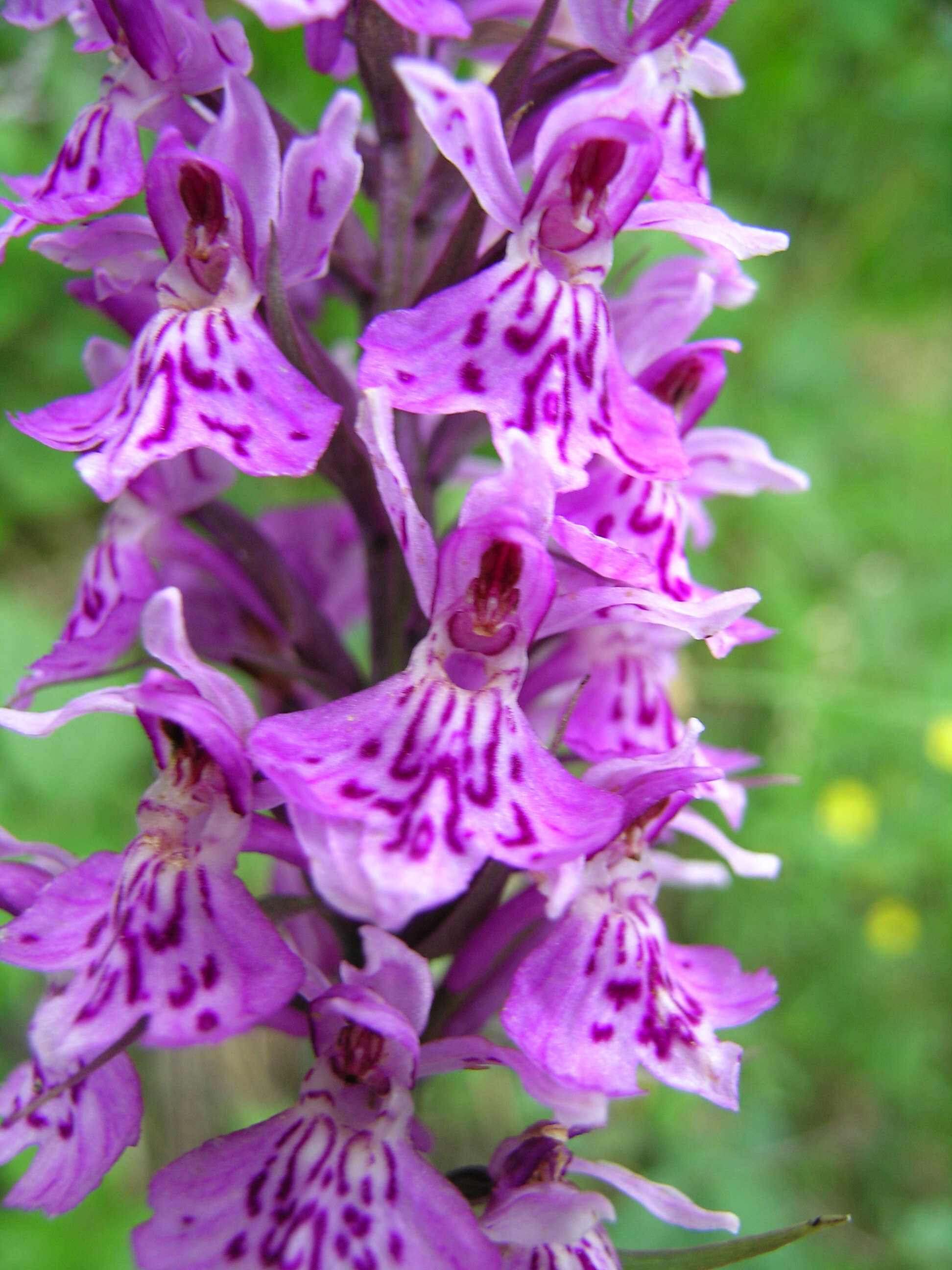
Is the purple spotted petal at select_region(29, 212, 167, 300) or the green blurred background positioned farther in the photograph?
the green blurred background

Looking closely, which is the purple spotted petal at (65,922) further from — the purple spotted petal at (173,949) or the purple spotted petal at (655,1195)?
the purple spotted petal at (655,1195)

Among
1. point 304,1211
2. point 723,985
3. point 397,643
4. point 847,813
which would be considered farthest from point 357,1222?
point 847,813

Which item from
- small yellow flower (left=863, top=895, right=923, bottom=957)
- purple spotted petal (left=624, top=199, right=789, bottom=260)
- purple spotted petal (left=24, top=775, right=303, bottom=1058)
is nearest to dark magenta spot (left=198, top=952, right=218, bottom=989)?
purple spotted petal (left=24, top=775, right=303, bottom=1058)

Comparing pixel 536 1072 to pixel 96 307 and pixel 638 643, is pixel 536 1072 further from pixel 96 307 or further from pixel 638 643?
pixel 96 307

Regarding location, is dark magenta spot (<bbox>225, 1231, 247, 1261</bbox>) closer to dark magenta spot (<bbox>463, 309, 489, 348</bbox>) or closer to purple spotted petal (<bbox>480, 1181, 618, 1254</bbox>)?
purple spotted petal (<bbox>480, 1181, 618, 1254</bbox>)

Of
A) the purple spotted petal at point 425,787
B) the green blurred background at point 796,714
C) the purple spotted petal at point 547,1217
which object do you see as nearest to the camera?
the purple spotted petal at point 425,787

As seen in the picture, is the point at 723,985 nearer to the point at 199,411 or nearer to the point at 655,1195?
the point at 655,1195

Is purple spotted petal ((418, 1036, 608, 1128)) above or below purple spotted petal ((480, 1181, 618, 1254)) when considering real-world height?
above

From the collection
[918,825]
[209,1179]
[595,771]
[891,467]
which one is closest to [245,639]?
[595,771]

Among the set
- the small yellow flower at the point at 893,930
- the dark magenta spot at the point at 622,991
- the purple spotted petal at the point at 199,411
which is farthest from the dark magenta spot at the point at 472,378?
the small yellow flower at the point at 893,930
